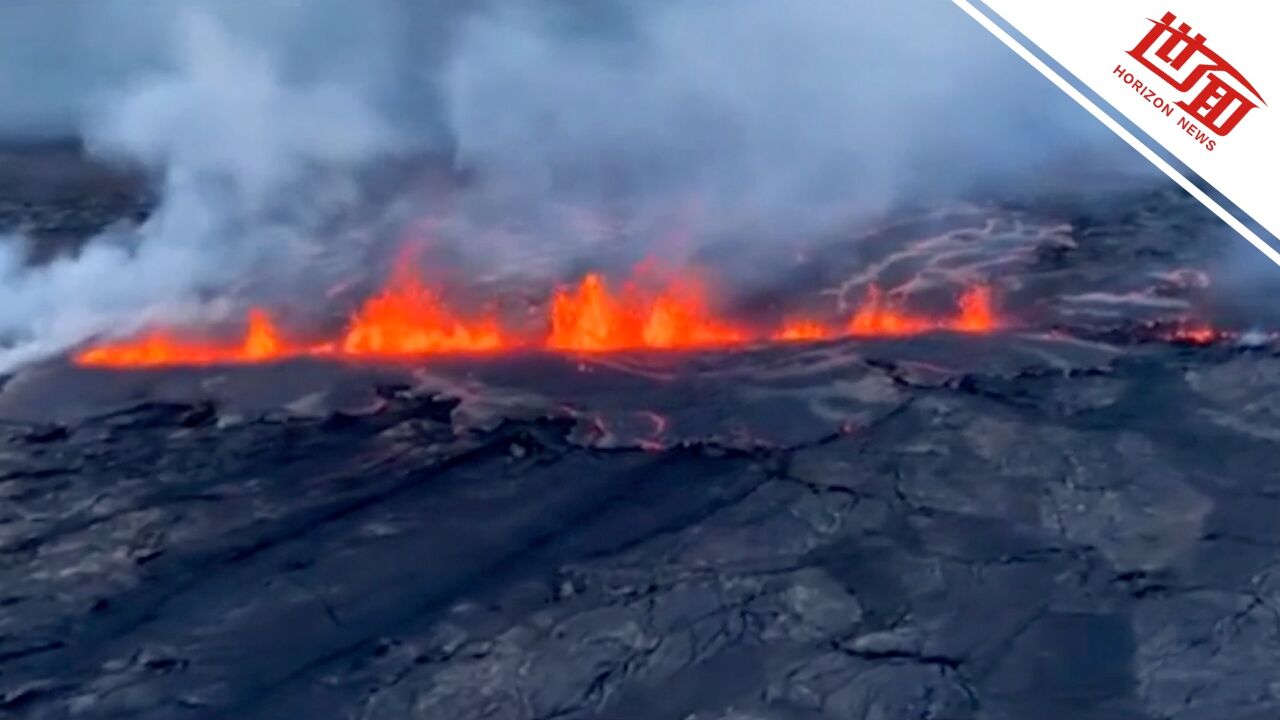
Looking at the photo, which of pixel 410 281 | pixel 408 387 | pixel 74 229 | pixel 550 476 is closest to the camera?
pixel 550 476

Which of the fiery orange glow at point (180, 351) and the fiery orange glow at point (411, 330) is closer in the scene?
the fiery orange glow at point (180, 351)

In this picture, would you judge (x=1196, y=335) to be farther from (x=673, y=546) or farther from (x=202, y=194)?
(x=202, y=194)

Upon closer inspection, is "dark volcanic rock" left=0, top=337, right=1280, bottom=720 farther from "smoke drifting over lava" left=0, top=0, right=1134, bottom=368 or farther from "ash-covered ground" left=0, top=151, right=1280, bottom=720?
"smoke drifting over lava" left=0, top=0, right=1134, bottom=368

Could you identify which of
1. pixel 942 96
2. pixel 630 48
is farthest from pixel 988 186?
pixel 630 48

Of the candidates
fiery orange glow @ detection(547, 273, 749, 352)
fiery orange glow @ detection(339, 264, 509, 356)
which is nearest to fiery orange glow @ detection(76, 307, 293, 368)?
fiery orange glow @ detection(339, 264, 509, 356)

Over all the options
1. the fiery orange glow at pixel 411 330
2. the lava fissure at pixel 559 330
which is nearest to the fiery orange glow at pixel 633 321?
the lava fissure at pixel 559 330

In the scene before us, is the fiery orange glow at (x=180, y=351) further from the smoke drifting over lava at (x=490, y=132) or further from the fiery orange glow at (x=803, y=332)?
the fiery orange glow at (x=803, y=332)

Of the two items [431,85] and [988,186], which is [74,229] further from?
[988,186]

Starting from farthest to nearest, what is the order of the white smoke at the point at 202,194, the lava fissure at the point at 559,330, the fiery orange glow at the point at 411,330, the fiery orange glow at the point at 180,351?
the white smoke at the point at 202,194 → the fiery orange glow at the point at 411,330 → the lava fissure at the point at 559,330 → the fiery orange glow at the point at 180,351
